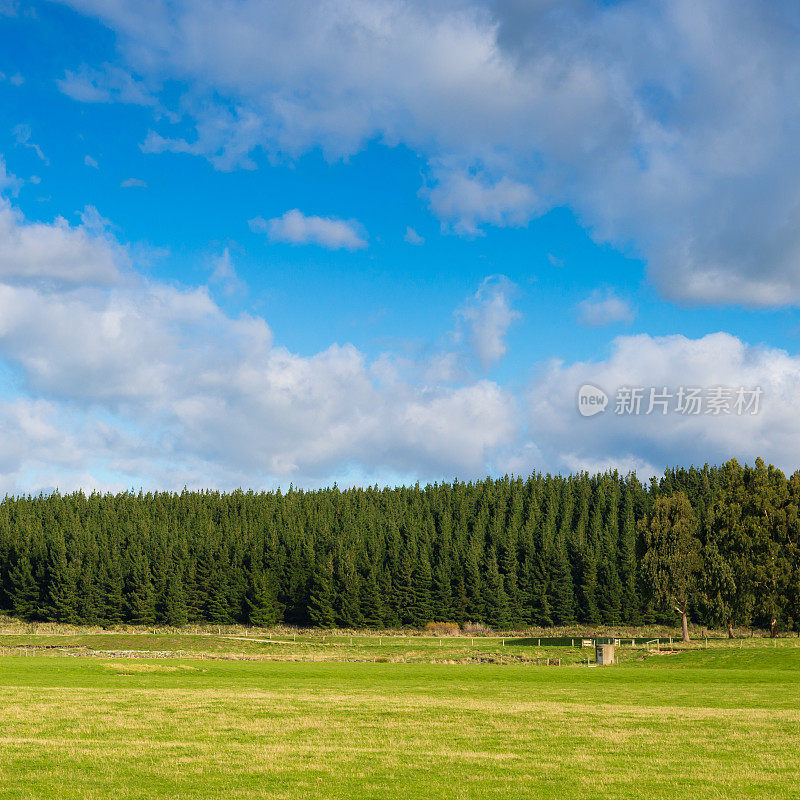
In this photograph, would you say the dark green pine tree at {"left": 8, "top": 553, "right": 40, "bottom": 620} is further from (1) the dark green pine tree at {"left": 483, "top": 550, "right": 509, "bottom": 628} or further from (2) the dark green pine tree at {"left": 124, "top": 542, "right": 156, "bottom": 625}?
(1) the dark green pine tree at {"left": 483, "top": 550, "right": 509, "bottom": 628}

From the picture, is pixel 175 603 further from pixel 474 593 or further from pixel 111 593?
pixel 474 593

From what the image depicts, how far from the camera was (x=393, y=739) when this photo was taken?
2469 centimetres

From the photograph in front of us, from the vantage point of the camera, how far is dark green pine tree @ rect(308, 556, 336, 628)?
442 feet

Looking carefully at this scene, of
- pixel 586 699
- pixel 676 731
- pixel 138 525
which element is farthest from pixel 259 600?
pixel 676 731

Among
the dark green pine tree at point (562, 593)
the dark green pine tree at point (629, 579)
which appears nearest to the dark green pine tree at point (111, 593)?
the dark green pine tree at point (562, 593)

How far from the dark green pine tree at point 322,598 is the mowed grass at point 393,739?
90156 millimetres

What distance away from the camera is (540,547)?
16100 centimetres

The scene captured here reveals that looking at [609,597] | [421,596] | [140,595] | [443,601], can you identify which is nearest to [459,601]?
[443,601]

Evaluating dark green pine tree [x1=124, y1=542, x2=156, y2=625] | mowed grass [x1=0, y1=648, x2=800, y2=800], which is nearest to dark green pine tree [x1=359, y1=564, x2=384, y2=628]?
dark green pine tree [x1=124, y1=542, x2=156, y2=625]

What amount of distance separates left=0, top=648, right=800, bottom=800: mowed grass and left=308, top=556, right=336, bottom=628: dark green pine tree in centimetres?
9016

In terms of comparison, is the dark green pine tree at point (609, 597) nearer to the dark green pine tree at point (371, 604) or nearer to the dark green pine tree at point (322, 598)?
the dark green pine tree at point (371, 604)

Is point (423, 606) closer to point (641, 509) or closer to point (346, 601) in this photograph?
point (346, 601)

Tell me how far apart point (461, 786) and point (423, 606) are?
12397cm

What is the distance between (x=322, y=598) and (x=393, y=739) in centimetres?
11461
